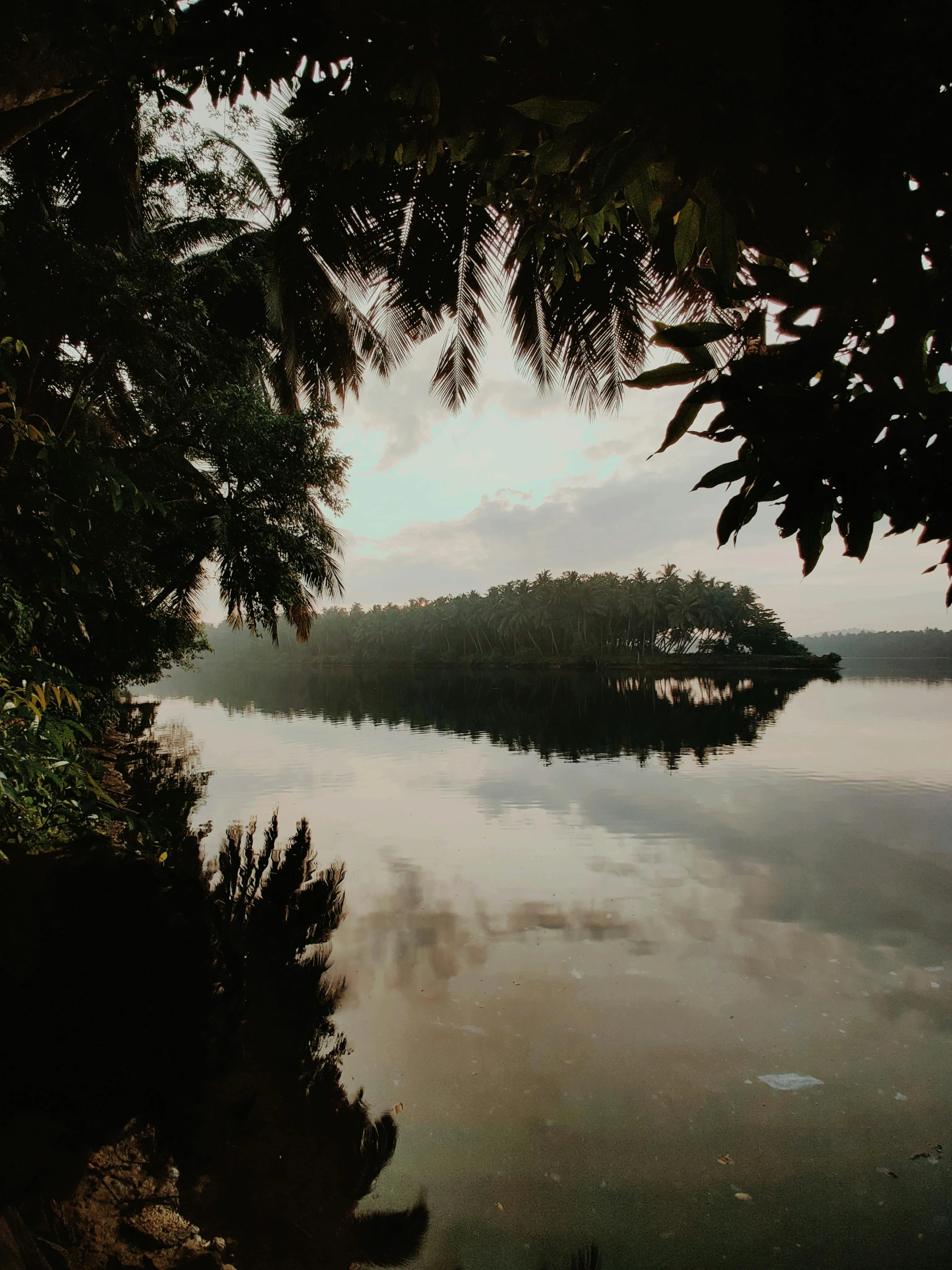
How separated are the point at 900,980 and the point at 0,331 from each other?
932cm

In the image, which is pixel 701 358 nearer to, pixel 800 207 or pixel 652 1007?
pixel 800 207

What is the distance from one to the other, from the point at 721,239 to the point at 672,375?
1.08 feet

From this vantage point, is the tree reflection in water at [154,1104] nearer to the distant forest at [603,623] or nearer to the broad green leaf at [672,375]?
the broad green leaf at [672,375]

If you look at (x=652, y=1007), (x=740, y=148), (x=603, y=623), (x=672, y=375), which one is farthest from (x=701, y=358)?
(x=603, y=623)

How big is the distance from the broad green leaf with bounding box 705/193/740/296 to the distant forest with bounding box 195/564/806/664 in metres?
51.2

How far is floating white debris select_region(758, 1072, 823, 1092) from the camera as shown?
288 centimetres

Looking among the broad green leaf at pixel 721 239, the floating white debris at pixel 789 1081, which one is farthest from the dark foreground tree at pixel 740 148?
the floating white debris at pixel 789 1081

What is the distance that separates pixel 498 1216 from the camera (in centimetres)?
227

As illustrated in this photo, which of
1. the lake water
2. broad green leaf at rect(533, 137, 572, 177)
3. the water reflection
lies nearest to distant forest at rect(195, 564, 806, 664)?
Answer: the water reflection

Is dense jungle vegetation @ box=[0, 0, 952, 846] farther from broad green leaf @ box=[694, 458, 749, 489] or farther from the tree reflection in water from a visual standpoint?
the tree reflection in water

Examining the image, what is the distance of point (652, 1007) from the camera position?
138 inches

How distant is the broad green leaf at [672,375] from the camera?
1.22m

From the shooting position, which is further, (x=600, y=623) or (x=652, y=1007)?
(x=600, y=623)

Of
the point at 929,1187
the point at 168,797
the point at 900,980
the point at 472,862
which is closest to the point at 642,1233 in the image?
the point at 929,1187
